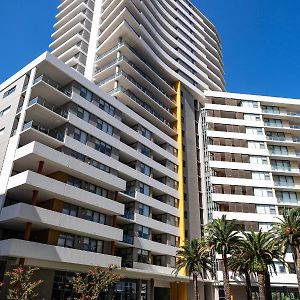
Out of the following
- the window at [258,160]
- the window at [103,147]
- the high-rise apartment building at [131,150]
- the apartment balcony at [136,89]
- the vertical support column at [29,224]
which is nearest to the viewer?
the vertical support column at [29,224]

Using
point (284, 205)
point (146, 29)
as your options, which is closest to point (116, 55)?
point (146, 29)

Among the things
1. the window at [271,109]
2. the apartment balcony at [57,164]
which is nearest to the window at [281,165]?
the window at [271,109]

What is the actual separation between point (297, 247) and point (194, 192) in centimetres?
2512

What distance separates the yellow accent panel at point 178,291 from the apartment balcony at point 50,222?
1868 centimetres

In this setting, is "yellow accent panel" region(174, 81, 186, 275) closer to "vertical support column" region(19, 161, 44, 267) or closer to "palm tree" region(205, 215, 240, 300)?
"palm tree" region(205, 215, 240, 300)

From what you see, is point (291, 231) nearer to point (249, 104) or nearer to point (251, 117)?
point (251, 117)

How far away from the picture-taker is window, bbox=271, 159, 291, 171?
71.3 m

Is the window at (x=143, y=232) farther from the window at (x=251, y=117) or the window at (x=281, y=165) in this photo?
the window at (x=251, y=117)

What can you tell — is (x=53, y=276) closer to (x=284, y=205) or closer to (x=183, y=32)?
(x=284, y=205)

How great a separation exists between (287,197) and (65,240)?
158 feet

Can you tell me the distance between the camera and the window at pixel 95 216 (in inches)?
1705

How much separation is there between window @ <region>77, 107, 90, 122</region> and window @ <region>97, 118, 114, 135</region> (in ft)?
7.52

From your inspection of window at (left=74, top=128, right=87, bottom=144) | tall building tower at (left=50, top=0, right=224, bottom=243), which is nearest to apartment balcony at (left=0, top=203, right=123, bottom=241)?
window at (left=74, top=128, right=87, bottom=144)

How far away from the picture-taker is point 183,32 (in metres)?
86.7
